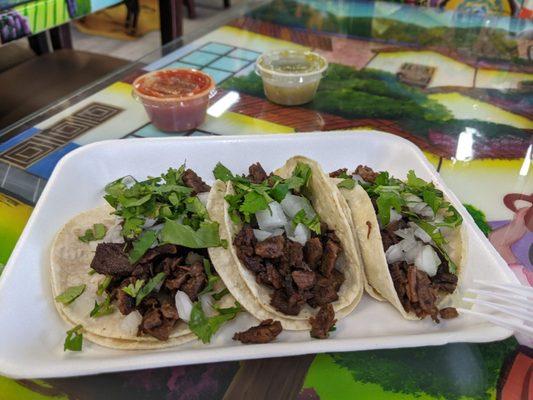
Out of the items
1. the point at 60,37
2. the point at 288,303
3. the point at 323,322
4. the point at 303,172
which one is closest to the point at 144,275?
the point at 288,303

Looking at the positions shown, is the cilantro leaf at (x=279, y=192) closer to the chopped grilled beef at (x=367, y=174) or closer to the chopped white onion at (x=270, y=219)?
the chopped white onion at (x=270, y=219)

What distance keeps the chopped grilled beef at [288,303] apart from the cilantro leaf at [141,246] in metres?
0.48

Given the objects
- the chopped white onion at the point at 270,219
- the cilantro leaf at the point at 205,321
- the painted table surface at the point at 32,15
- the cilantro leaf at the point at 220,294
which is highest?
the painted table surface at the point at 32,15

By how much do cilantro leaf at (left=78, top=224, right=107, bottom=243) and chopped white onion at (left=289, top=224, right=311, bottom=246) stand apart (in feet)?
2.52

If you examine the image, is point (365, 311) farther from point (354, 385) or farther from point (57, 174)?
point (57, 174)

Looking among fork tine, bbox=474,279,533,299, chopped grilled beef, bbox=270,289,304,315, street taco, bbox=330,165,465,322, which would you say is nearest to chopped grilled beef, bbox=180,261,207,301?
chopped grilled beef, bbox=270,289,304,315

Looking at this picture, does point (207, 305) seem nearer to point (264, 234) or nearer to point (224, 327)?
point (224, 327)

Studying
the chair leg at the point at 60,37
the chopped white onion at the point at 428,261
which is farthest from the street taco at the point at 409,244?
the chair leg at the point at 60,37

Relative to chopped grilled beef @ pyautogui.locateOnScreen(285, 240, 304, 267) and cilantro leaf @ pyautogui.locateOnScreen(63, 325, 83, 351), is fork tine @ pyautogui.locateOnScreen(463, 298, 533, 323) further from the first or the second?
cilantro leaf @ pyautogui.locateOnScreen(63, 325, 83, 351)

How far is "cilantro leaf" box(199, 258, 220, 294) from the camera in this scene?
1.68 m

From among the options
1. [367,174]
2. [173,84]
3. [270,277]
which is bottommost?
[270,277]

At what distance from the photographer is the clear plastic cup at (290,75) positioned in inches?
115

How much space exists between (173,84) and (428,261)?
174 centimetres

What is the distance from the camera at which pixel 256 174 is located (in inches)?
82.7
